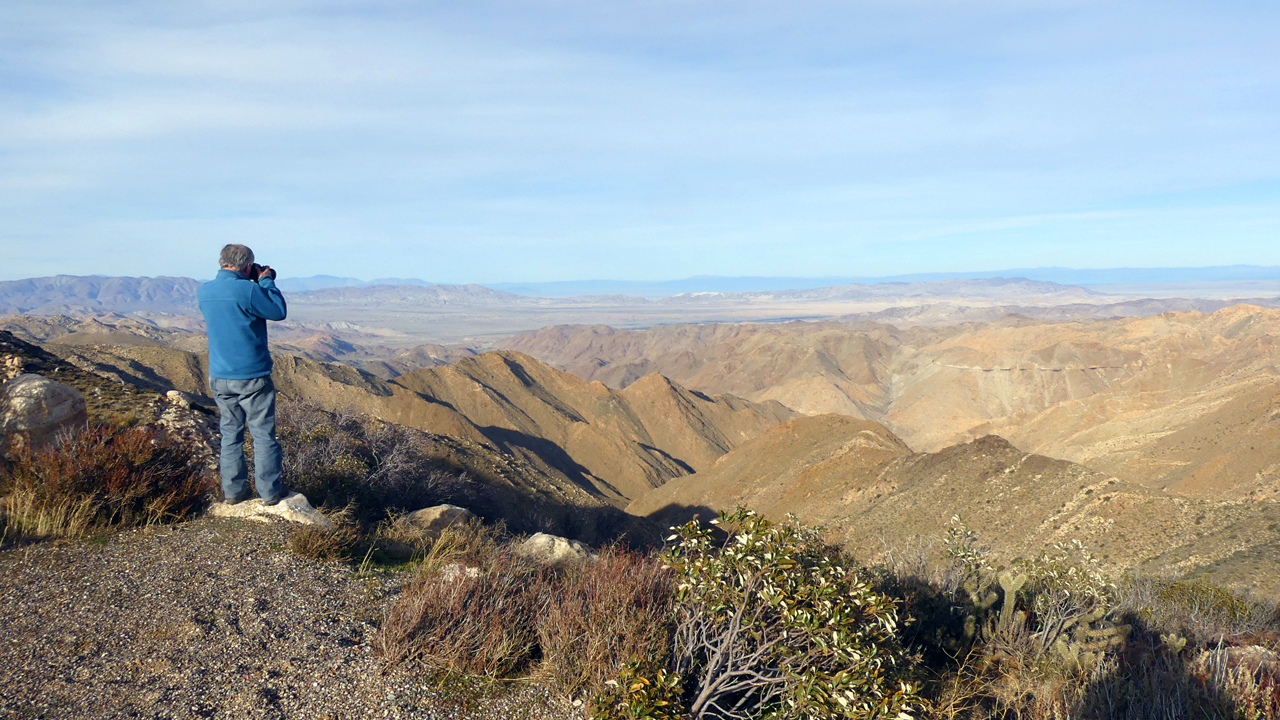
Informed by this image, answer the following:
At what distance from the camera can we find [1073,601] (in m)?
5.91

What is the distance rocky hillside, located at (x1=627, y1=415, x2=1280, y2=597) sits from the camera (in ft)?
51.0

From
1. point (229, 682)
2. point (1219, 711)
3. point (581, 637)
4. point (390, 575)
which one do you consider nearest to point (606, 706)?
point (581, 637)

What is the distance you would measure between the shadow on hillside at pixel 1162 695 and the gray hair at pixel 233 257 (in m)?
7.79

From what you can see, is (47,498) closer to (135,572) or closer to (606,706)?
(135,572)

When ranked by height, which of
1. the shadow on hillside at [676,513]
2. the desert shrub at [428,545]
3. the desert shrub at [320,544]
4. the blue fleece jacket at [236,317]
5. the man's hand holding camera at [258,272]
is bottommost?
the shadow on hillside at [676,513]

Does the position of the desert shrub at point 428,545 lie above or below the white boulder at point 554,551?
above

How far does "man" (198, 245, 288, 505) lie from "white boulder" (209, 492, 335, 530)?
0.12 m

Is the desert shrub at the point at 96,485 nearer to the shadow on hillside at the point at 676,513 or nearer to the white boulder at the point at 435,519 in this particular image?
the white boulder at the point at 435,519

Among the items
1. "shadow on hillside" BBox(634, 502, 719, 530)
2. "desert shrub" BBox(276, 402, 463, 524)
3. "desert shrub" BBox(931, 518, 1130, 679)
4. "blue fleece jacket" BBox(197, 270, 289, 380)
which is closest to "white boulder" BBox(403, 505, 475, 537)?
"desert shrub" BBox(276, 402, 463, 524)

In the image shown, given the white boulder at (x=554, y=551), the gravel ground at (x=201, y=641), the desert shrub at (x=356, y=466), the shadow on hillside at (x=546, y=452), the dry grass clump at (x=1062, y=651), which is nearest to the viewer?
the gravel ground at (x=201, y=641)

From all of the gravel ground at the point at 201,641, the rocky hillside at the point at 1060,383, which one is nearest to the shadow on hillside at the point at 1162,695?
the gravel ground at the point at 201,641

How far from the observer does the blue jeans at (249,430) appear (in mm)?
6117

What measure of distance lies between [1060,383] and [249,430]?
252ft

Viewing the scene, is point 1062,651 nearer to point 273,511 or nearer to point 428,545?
point 428,545
